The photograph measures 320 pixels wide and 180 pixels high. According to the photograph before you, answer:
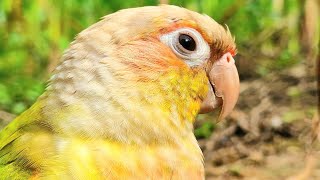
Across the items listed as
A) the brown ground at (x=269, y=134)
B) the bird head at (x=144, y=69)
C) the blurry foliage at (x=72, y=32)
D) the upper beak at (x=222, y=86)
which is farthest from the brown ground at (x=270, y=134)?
the bird head at (x=144, y=69)

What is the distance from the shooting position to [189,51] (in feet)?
6.76

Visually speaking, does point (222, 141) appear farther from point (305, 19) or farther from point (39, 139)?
point (39, 139)

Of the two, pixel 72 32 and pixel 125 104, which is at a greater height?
pixel 125 104

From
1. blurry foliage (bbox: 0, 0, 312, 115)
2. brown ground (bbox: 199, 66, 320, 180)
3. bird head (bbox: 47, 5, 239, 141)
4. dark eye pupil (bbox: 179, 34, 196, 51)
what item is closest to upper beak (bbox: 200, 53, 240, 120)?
bird head (bbox: 47, 5, 239, 141)

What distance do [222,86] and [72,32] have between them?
2315 mm

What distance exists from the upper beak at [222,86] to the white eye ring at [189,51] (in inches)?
2.7

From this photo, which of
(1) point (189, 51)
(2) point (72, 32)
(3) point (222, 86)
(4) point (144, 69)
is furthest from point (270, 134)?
(4) point (144, 69)

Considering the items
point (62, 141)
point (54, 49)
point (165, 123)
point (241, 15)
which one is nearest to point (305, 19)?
point (241, 15)

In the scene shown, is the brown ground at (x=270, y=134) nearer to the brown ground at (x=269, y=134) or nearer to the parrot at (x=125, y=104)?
the brown ground at (x=269, y=134)

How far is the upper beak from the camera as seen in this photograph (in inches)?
84.0

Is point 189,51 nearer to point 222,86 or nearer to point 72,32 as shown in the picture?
point 222,86

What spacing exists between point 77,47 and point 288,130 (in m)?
2.50

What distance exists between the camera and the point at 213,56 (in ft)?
7.02

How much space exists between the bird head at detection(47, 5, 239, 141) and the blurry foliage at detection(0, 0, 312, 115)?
1.41m
